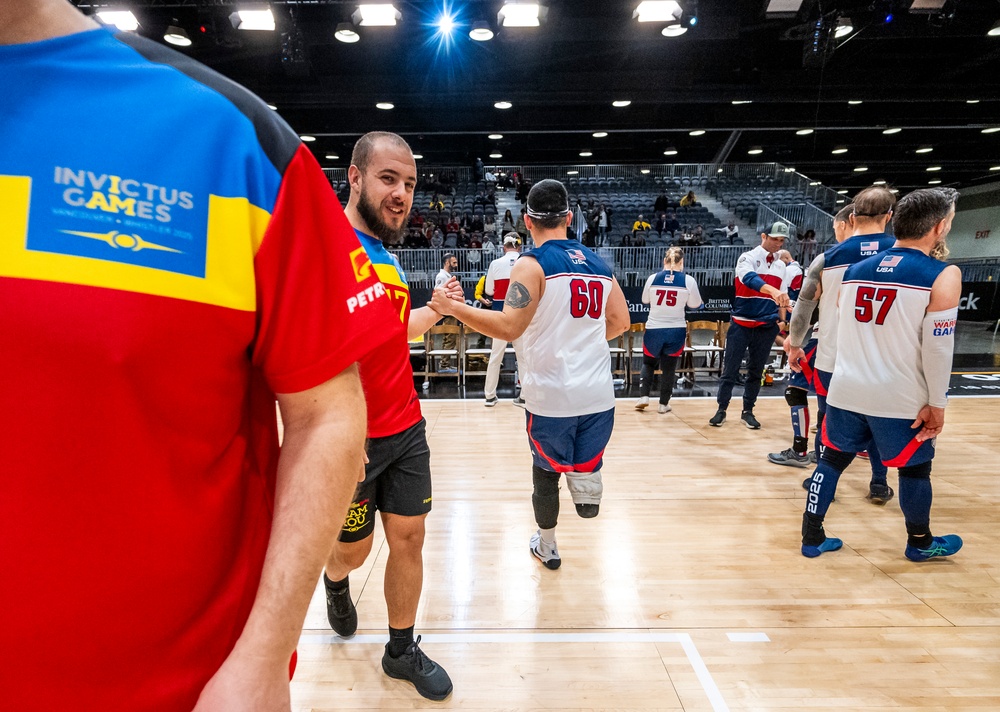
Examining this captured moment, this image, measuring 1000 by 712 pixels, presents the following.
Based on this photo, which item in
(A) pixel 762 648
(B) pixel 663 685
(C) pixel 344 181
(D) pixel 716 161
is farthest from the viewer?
(D) pixel 716 161

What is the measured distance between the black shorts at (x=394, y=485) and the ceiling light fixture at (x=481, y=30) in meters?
7.41

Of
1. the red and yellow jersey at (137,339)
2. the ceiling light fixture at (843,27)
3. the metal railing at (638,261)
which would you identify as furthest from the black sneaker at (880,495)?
the metal railing at (638,261)

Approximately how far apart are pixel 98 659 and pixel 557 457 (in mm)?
2244

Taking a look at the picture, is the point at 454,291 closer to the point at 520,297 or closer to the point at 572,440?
the point at 520,297

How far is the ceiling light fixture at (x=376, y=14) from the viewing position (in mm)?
6884

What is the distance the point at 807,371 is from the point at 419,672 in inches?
160

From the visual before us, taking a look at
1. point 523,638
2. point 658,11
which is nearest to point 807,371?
point 523,638

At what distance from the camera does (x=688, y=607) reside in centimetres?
256

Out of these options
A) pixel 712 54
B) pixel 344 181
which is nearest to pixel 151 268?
pixel 712 54

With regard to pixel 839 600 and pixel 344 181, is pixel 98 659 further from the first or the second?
pixel 344 181

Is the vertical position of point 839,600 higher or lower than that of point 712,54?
lower

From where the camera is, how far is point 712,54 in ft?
30.5

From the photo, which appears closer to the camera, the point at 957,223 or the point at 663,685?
the point at 663,685

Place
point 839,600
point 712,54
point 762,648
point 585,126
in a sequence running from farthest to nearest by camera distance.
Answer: point 585,126 < point 712,54 < point 839,600 < point 762,648
